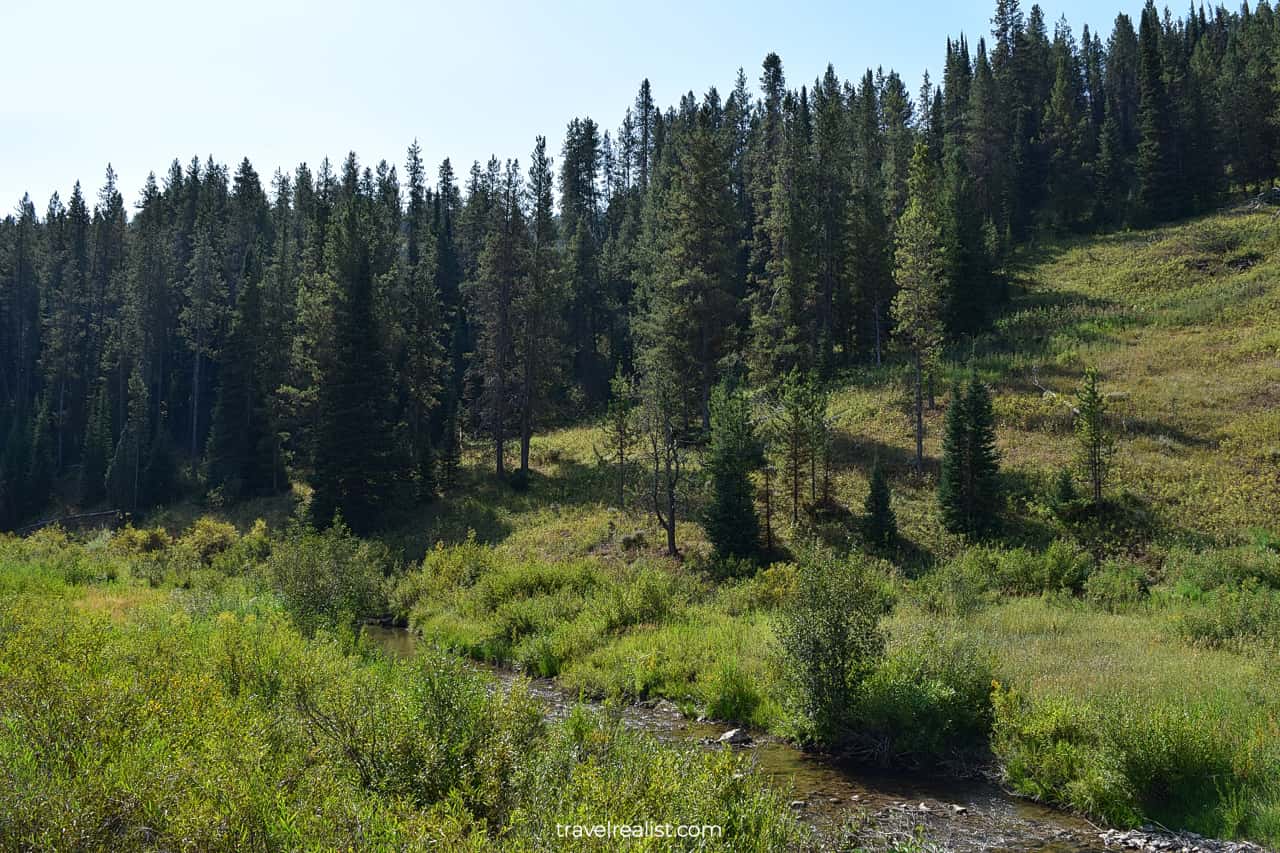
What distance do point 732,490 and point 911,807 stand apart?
55.0ft

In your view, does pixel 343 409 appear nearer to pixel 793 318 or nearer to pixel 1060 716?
pixel 793 318

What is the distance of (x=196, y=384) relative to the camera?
61.2 metres

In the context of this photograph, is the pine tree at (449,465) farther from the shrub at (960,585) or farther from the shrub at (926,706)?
the shrub at (926,706)

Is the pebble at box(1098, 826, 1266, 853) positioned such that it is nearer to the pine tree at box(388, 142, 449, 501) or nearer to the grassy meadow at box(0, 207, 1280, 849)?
the grassy meadow at box(0, 207, 1280, 849)

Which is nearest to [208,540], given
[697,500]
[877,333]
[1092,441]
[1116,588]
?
[697,500]

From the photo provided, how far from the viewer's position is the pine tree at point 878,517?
28453 mm

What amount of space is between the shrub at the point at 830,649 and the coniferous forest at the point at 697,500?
0.28 ft

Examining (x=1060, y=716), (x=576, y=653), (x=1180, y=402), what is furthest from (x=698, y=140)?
(x=1060, y=716)

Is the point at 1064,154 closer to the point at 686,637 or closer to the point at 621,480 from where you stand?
the point at 621,480

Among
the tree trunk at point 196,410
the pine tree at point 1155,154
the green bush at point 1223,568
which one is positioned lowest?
the green bush at point 1223,568

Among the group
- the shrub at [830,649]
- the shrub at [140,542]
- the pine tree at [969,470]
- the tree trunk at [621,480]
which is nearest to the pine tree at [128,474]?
the shrub at [140,542]

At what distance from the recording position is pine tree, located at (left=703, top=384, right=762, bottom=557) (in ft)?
93.7

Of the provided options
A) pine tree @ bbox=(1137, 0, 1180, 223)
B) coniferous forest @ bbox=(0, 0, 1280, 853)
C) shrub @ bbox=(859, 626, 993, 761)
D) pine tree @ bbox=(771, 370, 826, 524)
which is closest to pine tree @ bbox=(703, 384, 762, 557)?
coniferous forest @ bbox=(0, 0, 1280, 853)

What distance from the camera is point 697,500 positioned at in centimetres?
3566
